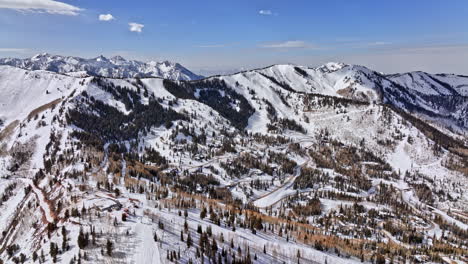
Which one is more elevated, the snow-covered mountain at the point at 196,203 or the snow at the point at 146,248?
the snow at the point at 146,248

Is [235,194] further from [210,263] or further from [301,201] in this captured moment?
[210,263]

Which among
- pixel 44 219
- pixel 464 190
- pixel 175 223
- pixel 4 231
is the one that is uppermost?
pixel 175 223

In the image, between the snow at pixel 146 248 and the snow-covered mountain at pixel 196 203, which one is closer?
the snow at pixel 146 248

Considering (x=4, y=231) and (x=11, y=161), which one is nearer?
(x=4, y=231)

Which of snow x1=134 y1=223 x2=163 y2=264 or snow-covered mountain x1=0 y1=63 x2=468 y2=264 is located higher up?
snow x1=134 y1=223 x2=163 y2=264

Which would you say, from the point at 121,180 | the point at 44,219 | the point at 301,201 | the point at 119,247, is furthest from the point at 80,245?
the point at 301,201

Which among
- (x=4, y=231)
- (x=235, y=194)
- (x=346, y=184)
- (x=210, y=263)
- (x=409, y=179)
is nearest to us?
(x=210, y=263)

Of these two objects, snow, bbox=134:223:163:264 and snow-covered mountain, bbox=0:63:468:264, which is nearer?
snow, bbox=134:223:163:264

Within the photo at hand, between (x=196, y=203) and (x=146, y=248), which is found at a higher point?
(x=146, y=248)

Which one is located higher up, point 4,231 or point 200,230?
point 200,230

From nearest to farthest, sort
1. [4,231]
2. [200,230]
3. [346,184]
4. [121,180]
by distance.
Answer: [200,230] < [4,231] < [121,180] < [346,184]

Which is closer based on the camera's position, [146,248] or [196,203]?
[146,248]
